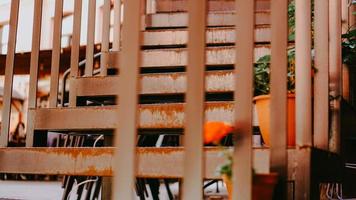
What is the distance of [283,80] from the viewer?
1410 mm

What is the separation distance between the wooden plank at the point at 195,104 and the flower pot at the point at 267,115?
0.81 meters

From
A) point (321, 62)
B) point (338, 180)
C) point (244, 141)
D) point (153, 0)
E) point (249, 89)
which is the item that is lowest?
point (338, 180)

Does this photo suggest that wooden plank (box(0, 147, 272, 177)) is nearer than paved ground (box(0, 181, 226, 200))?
Yes

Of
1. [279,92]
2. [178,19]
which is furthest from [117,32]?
[279,92]

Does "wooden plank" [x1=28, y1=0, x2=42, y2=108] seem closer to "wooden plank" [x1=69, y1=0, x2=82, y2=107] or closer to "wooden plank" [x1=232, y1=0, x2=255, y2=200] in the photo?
"wooden plank" [x1=69, y1=0, x2=82, y2=107]

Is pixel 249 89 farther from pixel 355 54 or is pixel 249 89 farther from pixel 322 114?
pixel 355 54

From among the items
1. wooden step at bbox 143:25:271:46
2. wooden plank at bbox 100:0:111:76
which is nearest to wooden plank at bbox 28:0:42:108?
wooden plank at bbox 100:0:111:76

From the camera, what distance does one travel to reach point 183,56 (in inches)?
115

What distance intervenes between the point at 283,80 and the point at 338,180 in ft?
2.73

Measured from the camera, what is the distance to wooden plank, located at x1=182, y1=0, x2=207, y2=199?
1.23m


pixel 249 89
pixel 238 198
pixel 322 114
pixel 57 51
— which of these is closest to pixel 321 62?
pixel 322 114

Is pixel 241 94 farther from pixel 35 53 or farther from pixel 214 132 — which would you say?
pixel 35 53

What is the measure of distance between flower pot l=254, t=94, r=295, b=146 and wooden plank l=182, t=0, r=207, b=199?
807 mm

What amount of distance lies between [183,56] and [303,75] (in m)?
1.33
